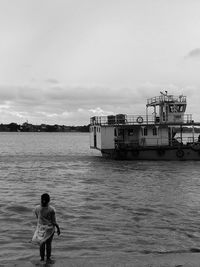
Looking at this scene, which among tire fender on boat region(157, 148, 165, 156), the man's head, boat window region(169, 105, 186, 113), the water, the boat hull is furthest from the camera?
boat window region(169, 105, 186, 113)

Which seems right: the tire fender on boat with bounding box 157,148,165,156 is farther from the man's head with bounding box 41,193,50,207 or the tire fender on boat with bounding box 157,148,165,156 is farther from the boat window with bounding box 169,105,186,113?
the man's head with bounding box 41,193,50,207

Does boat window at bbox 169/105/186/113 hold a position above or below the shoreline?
above

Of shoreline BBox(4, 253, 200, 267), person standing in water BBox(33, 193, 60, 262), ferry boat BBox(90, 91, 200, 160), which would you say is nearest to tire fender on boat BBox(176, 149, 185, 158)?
ferry boat BBox(90, 91, 200, 160)

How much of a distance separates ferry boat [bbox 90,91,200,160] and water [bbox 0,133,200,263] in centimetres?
785

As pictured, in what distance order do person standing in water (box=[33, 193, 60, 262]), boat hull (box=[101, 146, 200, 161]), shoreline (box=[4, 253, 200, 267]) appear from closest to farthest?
1. shoreline (box=[4, 253, 200, 267])
2. person standing in water (box=[33, 193, 60, 262])
3. boat hull (box=[101, 146, 200, 161])

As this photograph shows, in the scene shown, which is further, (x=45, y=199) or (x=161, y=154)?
(x=161, y=154)

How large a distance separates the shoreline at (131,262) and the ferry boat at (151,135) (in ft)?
102

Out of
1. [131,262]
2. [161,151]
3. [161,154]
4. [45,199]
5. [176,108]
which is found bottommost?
[131,262]

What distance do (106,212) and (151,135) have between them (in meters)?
25.5

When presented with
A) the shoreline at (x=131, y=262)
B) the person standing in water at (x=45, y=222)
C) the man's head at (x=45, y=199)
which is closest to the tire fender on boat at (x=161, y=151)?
the shoreline at (x=131, y=262)

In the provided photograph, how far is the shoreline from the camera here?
9141mm

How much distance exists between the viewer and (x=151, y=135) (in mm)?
42094

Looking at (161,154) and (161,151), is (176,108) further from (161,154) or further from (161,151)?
(161,154)

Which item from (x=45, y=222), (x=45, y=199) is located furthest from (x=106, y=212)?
(x=45, y=199)
